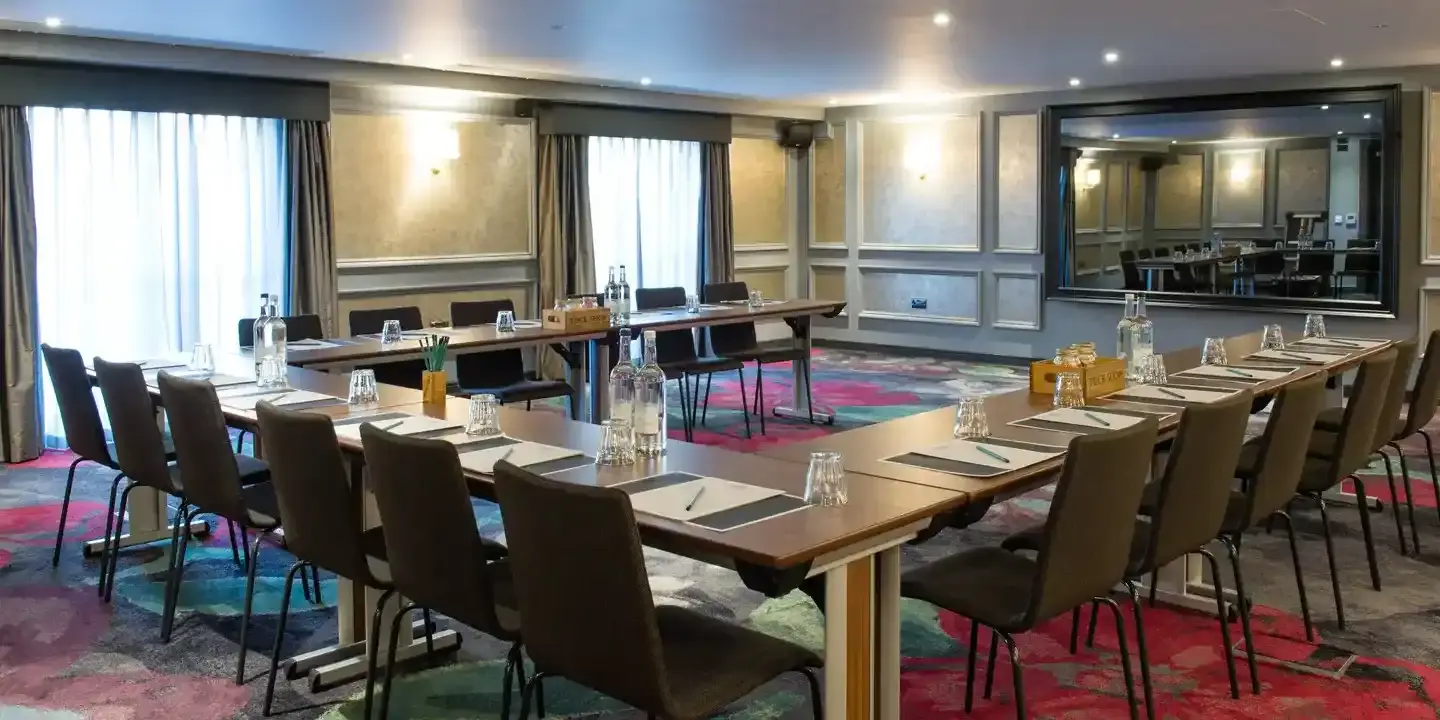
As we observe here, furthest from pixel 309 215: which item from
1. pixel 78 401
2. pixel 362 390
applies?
pixel 362 390

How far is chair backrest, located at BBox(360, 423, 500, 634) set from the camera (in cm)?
254

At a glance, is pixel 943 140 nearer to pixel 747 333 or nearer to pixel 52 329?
pixel 747 333

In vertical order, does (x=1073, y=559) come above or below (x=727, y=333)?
below

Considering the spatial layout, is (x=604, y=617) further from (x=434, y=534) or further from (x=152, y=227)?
(x=152, y=227)

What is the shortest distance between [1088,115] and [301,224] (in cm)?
594

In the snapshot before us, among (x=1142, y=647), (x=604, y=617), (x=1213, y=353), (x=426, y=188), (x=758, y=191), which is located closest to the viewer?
(x=604, y=617)

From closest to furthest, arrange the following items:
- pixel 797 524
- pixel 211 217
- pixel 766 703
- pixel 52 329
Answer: pixel 797 524 → pixel 766 703 → pixel 52 329 → pixel 211 217

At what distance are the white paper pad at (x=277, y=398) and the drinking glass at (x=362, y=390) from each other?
16 centimetres

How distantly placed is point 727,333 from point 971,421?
4457 mm

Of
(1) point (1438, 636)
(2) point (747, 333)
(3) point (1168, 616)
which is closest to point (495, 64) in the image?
(2) point (747, 333)

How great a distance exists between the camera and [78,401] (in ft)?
14.3

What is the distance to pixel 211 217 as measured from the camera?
24.6ft

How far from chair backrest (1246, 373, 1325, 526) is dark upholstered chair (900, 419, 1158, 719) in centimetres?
67

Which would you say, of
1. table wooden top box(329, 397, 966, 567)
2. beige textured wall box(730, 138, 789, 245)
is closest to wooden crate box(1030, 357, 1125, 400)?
table wooden top box(329, 397, 966, 567)
